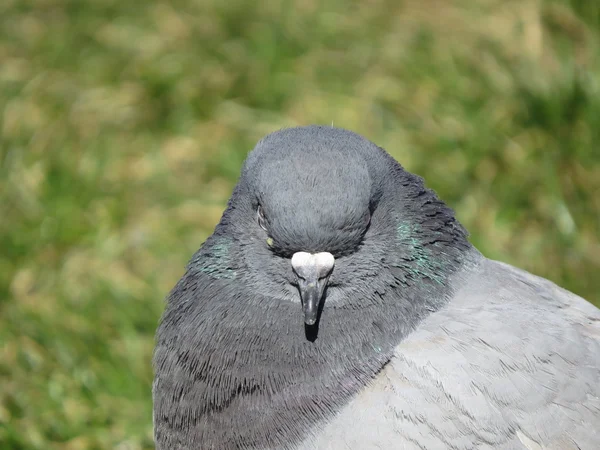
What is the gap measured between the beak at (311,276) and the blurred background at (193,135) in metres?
1.87

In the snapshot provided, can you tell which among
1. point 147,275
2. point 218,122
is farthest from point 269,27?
point 147,275

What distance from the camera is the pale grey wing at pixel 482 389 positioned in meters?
2.86

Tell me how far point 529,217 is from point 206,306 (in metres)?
3.04

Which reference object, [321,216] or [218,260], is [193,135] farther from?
[321,216]

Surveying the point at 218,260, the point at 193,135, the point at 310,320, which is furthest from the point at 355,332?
the point at 193,135

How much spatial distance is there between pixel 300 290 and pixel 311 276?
0.09 metres

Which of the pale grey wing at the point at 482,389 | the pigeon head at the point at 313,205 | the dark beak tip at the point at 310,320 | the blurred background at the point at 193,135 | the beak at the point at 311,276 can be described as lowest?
the blurred background at the point at 193,135

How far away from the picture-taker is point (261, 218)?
314 cm

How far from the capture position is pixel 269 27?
6.87 meters

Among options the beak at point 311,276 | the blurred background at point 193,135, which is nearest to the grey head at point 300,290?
the beak at point 311,276

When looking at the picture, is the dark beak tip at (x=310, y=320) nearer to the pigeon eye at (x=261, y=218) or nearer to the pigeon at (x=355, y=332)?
the pigeon at (x=355, y=332)

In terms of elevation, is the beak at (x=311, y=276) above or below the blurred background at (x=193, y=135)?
above

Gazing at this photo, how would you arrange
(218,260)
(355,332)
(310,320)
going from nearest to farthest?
(310,320) → (355,332) → (218,260)

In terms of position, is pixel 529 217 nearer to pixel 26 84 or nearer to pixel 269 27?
pixel 269 27
